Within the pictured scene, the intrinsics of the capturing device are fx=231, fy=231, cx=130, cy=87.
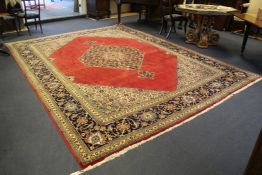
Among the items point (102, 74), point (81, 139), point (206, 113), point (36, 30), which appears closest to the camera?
point (81, 139)

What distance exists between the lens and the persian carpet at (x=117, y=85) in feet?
7.50

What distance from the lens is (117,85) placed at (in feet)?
10.4

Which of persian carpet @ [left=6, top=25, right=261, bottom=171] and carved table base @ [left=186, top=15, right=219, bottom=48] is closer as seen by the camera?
persian carpet @ [left=6, top=25, right=261, bottom=171]

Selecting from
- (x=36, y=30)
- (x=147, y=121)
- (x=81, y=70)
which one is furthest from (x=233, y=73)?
(x=36, y=30)

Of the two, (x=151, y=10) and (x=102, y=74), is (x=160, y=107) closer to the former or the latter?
(x=102, y=74)

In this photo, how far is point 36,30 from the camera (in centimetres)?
→ 544

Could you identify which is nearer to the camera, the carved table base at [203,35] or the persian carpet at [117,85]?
the persian carpet at [117,85]

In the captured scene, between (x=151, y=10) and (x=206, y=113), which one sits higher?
(x=151, y=10)

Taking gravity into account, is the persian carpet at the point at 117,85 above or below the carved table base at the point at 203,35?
below

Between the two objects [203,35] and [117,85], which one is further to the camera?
[203,35]

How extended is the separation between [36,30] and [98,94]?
340 centimetres

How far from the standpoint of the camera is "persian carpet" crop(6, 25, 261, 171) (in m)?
2.29

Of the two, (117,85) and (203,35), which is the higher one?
(203,35)

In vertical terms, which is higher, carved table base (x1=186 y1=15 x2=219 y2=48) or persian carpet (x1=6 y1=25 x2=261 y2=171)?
carved table base (x1=186 y1=15 x2=219 y2=48)
